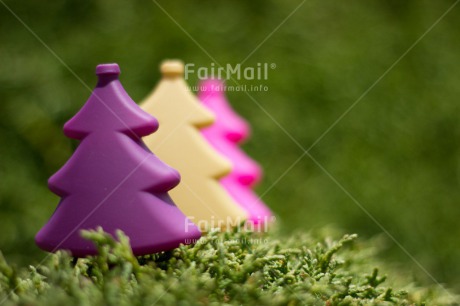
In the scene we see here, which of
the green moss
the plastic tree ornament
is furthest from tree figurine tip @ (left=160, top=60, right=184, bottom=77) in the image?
the green moss

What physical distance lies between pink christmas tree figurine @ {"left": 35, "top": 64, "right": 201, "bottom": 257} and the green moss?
0.14 ft

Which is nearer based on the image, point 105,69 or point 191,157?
point 105,69

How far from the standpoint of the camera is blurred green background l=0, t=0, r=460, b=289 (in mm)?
3164

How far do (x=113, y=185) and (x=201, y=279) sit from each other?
9.9 inches

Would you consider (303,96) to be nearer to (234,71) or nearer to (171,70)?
(234,71)

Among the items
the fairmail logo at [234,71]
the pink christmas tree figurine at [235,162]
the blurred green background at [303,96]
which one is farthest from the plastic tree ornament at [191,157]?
the fairmail logo at [234,71]

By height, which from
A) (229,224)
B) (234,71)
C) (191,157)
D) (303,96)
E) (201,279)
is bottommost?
(201,279)

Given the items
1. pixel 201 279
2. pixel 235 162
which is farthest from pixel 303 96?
pixel 201 279

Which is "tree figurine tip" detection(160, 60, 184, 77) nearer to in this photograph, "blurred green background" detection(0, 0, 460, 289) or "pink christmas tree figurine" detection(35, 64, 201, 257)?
"pink christmas tree figurine" detection(35, 64, 201, 257)

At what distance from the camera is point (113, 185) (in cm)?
117

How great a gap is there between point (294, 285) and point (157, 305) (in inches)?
9.5

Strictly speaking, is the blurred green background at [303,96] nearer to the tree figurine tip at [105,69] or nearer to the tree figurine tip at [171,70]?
the tree figurine tip at [171,70]

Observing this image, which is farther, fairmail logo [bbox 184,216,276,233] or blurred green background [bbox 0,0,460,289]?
blurred green background [bbox 0,0,460,289]

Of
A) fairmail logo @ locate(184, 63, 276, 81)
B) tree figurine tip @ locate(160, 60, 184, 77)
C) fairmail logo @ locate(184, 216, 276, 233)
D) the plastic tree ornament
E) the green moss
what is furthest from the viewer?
fairmail logo @ locate(184, 63, 276, 81)
